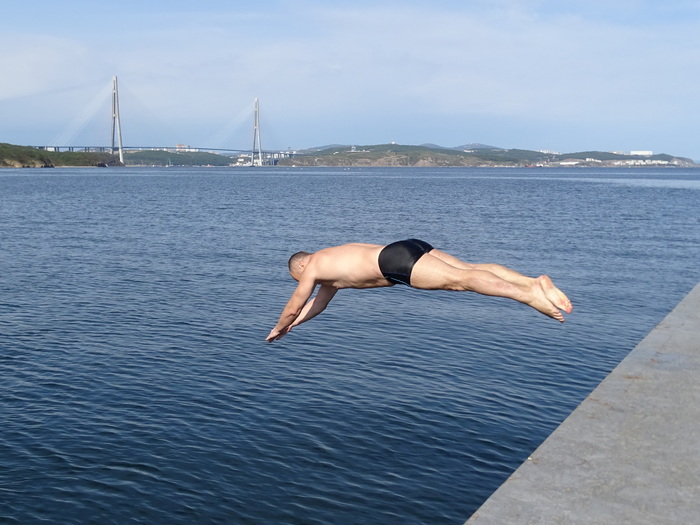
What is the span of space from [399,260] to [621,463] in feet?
12.6

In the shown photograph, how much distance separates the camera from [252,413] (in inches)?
606

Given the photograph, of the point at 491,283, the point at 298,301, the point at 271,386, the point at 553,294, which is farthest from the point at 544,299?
the point at 271,386

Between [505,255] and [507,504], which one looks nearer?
[507,504]

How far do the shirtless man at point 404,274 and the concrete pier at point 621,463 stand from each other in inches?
83.4

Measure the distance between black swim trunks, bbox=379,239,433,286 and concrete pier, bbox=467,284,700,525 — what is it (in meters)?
2.80

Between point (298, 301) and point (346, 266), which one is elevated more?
point (346, 266)

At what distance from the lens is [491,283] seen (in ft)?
26.9

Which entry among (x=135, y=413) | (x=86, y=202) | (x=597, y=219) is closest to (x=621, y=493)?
(x=135, y=413)

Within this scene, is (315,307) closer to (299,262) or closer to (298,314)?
(298,314)

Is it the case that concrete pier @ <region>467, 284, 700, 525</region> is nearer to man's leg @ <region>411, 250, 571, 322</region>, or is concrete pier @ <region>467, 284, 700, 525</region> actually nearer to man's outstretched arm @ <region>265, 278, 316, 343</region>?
man's leg @ <region>411, 250, 571, 322</region>

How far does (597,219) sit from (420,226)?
18.3m

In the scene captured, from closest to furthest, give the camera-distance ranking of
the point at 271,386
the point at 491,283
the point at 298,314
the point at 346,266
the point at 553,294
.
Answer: the point at 553,294 < the point at 491,283 < the point at 346,266 < the point at 298,314 < the point at 271,386

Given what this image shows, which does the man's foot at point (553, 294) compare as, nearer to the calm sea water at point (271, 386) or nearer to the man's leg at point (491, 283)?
the man's leg at point (491, 283)

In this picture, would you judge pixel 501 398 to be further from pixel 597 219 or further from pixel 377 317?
pixel 597 219
